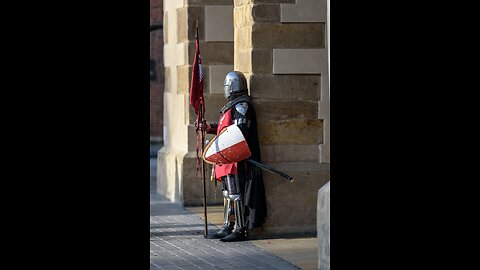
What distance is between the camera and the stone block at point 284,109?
13.7 metres

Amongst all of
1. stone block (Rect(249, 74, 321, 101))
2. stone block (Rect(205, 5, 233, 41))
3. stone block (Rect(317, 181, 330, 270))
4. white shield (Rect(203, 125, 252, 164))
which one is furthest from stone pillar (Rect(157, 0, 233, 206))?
stone block (Rect(317, 181, 330, 270))

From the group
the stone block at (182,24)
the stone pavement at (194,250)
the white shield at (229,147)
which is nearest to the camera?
the stone pavement at (194,250)

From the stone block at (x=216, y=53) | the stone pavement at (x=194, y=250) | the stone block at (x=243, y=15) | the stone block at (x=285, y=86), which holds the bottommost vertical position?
the stone pavement at (x=194, y=250)

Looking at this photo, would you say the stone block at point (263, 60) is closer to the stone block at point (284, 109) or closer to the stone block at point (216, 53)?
the stone block at point (284, 109)

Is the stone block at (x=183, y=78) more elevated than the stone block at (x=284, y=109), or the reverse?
the stone block at (x=183, y=78)

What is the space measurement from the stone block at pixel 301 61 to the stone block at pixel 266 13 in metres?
0.30

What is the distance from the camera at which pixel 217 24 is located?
16.8 m

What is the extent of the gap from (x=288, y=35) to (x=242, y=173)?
4.72ft

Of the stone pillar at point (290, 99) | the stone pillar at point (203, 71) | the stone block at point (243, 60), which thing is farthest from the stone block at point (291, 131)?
the stone pillar at point (203, 71)

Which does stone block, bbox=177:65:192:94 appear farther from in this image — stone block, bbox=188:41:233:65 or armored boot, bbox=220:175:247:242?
armored boot, bbox=220:175:247:242
